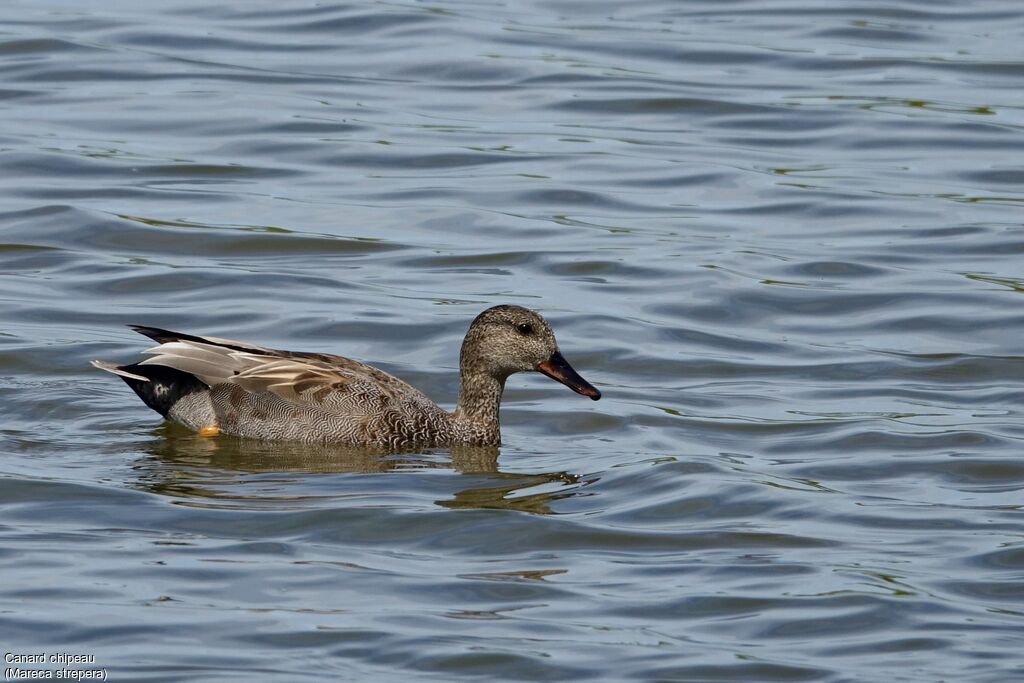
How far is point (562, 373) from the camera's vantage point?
10719 mm

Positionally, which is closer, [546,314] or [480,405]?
[480,405]

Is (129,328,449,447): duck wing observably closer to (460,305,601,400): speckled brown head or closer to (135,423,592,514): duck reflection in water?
(135,423,592,514): duck reflection in water

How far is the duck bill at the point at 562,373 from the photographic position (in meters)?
10.6

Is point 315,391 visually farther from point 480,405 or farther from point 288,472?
point 480,405

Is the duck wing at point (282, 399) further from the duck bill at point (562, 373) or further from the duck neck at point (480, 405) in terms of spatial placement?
the duck bill at point (562, 373)

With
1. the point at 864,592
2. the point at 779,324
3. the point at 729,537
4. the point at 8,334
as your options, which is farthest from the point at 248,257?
the point at 864,592

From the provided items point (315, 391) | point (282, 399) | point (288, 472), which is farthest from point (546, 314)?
point (288, 472)

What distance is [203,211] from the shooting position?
15227mm

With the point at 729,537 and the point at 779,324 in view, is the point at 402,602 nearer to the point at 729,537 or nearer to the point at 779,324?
the point at 729,537

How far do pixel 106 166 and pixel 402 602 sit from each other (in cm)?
949

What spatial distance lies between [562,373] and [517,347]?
28cm

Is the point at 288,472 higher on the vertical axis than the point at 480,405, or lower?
lower

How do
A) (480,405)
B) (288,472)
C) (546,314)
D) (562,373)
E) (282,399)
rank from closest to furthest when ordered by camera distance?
(288,472) → (282,399) → (562,373) → (480,405) → (546,314)

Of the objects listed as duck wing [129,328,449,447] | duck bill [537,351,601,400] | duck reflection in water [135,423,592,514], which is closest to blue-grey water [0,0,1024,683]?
duck reflection in water [135,423,592,514]
